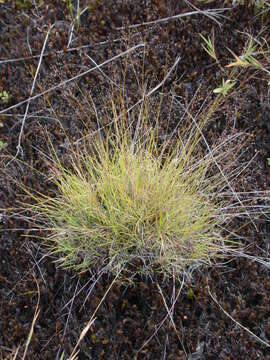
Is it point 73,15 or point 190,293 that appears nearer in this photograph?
point 190,293

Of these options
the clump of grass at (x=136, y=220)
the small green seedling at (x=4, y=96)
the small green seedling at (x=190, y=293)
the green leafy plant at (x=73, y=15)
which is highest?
the green leafy plant at (x=73, y=15)

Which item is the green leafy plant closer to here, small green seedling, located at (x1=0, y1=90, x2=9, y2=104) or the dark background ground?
the dark background ground

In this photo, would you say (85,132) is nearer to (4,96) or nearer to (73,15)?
(4,96)

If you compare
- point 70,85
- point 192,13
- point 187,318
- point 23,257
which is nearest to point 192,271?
point 187,318

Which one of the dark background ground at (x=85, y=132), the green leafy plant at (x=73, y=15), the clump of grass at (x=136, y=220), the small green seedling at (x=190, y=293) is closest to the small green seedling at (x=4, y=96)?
the dark background ground at (x=85, y=132)

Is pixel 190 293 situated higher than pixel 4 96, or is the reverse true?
pixel 4 96

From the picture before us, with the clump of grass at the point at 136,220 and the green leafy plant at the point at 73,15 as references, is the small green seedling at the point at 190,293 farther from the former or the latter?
the green leafy plant at the point at 73,15

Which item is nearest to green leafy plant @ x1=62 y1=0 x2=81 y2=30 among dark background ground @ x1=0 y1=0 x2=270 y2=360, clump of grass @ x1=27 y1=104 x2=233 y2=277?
dark background ground @ x1=0 y1=0 x2=270 y2=360

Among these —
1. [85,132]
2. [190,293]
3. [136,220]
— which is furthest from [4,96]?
[190,293]
